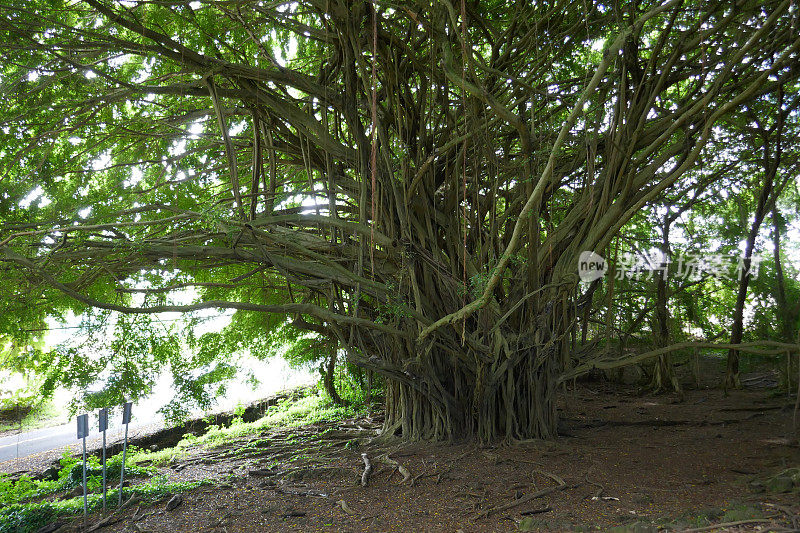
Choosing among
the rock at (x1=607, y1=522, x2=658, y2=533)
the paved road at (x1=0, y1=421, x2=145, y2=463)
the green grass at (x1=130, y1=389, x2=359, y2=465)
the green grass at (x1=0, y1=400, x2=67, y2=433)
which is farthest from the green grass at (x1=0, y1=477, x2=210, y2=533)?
the green grass at (x1=0, y1=400, x2=67, y2=433)

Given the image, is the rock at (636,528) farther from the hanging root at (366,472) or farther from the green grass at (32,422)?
the green grass at (32,422)

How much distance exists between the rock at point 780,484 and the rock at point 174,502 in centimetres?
349

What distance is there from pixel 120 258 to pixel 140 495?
5.51ft

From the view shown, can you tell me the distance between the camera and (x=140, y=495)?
12.2 ft

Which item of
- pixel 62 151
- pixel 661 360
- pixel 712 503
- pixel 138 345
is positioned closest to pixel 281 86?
pixel 62 151

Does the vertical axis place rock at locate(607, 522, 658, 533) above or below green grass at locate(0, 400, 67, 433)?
above

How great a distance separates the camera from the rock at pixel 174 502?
11.4 ft

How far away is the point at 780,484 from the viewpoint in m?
2.65

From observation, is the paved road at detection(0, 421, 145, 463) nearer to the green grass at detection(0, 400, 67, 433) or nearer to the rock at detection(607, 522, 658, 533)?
the green grass at detection(0, 400, 67, 433)

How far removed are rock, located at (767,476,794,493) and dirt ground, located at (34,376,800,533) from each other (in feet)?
0.25

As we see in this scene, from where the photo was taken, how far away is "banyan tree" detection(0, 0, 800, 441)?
344cm

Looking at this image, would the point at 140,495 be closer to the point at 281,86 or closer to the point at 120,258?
the point at 120,258

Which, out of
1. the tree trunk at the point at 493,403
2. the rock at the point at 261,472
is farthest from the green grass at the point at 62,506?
the tree trunk at the point at 493,403

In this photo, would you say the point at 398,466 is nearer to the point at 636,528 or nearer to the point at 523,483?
the point at 523,483
